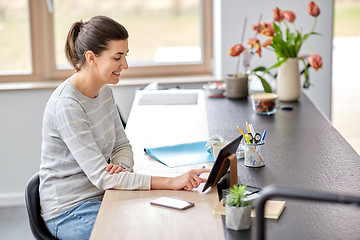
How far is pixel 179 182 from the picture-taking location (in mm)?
1291

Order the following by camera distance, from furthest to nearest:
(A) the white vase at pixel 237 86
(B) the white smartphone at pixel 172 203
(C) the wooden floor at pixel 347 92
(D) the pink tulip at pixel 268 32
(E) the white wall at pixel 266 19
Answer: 1. (C) the wooden floor at pixel 347 92
2. (E) the white wall at pixel 266 19
3. (A) the white vase at pixel 237 86
4. (D) the pink tulip at pixel 268 32
5. (B) the white smartphone at pixel 172 203

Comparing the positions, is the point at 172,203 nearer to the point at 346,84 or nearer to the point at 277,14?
the point at 277,14

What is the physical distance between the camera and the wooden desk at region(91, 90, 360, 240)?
102cm

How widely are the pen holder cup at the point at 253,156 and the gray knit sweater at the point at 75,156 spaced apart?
377 millimetres

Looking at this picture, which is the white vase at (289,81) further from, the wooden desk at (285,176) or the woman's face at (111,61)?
the woman's face at (111,61)

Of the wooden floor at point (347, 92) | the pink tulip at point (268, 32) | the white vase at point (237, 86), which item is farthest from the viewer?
the wooden floor at point (347, 92)

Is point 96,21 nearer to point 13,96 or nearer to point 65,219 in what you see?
point 65,219

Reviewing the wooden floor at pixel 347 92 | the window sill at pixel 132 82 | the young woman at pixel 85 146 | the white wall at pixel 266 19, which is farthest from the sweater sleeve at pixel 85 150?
the wooden floor at pixel 347 92

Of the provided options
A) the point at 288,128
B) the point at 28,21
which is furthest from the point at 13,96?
the point at 288,128

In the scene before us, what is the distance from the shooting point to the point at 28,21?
3500mm

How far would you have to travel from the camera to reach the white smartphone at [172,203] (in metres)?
1.16

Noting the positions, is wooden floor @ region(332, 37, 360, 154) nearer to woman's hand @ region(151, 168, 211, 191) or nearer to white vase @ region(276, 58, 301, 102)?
white vase @ region(276, 58, 301, 102)

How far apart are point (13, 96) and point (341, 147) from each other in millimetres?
2497

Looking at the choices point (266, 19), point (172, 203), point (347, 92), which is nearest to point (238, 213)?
point (172, 203)
